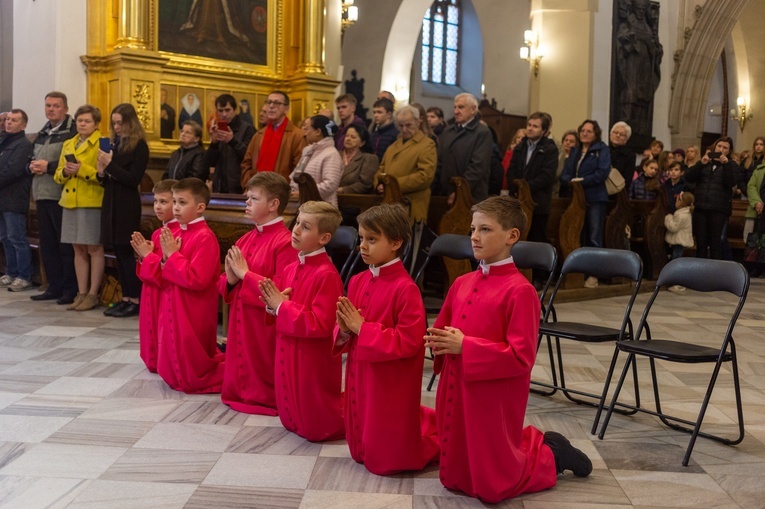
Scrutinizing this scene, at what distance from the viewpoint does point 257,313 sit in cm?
454

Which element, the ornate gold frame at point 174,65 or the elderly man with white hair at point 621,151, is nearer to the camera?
the ornate gold frame at point 174,65

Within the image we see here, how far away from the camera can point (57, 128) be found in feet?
26.1

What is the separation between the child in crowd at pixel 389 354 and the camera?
3.45 meters

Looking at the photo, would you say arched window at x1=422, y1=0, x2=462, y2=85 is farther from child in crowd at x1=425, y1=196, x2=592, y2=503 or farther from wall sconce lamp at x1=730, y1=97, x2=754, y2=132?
child in crowd at x1=425, y1=196, x2=592, y2=503

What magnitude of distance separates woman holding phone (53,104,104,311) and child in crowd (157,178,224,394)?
100 inches

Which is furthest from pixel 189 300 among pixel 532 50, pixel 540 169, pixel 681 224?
pixel 532 50

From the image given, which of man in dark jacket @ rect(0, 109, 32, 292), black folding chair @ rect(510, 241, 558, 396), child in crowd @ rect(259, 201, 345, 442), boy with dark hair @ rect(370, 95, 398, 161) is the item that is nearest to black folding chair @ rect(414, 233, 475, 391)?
black folding chair @ rect(510, 241, 558, 396)

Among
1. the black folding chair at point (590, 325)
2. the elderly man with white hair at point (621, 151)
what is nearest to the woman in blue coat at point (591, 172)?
the elderly man with white hair at point (621, 151)

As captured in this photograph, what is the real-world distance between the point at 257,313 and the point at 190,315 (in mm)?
569

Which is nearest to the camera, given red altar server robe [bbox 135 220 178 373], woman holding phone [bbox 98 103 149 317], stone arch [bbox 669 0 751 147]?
red altar server robe [bbox 135 220 178 373]

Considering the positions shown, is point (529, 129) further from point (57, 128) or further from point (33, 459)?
point (33, 459)

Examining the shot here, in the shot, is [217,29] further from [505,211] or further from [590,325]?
[505,211]

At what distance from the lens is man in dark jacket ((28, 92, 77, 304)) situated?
779cm

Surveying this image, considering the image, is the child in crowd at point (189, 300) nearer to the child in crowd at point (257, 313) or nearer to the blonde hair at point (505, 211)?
the child in crowd at point (257, 313)
